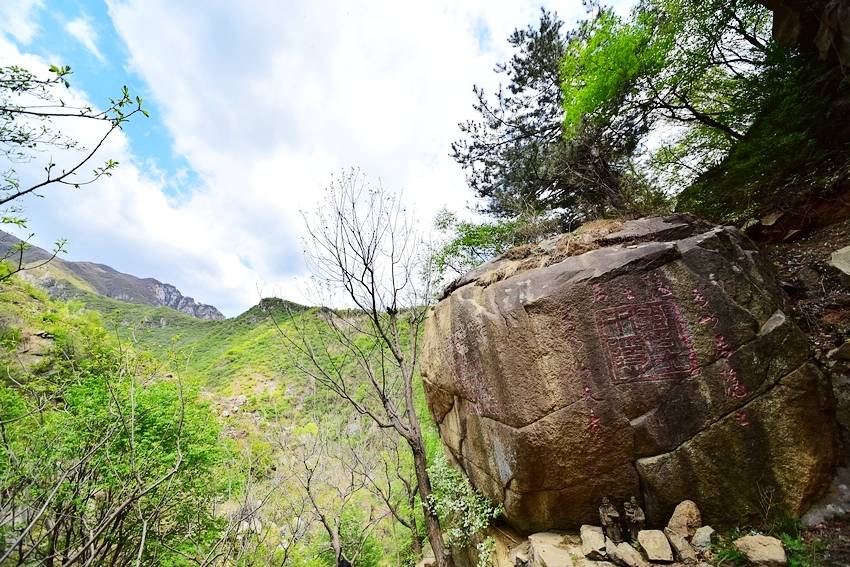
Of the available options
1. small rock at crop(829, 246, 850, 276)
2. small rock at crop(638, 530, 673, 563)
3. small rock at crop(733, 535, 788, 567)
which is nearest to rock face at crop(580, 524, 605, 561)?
small rock at crop(638, 530, 673, 563)

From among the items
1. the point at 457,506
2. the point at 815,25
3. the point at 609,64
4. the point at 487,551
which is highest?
the point at 609,64

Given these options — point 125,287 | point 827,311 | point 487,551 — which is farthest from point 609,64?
point 125,287

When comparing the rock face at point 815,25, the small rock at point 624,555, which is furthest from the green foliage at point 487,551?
the rock face at point 815,25

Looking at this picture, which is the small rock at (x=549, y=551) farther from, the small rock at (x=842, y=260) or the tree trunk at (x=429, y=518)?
the small rock at (x=842, y=260)

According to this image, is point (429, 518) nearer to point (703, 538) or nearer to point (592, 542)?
point (592, 542)

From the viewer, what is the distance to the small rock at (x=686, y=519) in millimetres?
3537

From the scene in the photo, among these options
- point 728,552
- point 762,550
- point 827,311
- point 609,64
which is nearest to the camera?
point 762,550

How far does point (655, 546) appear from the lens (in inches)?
135

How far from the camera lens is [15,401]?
7.02 metres

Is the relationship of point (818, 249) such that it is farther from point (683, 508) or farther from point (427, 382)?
point (427, 382)

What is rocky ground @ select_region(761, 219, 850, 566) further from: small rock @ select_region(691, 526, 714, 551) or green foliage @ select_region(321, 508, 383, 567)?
green foliage @ select_region(321, 508, 383, 567)

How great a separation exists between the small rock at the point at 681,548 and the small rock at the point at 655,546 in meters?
0.06

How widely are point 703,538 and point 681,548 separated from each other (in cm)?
24

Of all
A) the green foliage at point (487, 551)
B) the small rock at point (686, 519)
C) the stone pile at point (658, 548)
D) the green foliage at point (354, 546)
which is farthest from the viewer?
the green foliage at point (354, 546)
